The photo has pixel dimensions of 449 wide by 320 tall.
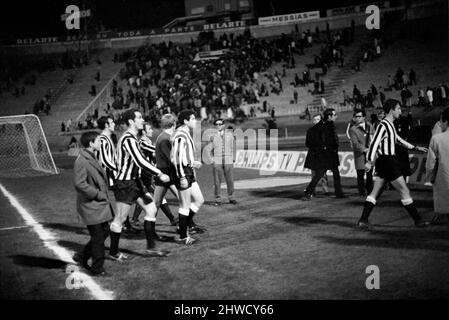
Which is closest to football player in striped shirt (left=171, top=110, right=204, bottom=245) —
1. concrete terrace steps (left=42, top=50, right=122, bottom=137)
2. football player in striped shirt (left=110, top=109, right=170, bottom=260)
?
football player in striped shirt (left=110, top=109, right=170, bottom=260)

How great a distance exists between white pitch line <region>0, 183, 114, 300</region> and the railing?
26416 millimetres

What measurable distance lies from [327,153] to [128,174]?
578 cm

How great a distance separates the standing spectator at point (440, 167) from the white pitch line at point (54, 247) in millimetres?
5282

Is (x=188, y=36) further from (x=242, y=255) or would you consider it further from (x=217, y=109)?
(x=242, y=255)

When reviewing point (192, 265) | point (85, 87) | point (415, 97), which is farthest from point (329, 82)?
point (192, 265)

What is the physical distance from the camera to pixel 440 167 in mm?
7660

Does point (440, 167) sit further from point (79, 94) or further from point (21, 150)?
point (79, 94)

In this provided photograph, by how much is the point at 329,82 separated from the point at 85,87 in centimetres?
2232

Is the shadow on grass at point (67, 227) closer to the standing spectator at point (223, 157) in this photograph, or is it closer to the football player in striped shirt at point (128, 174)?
the football player in striped shirt at point (128, 174)

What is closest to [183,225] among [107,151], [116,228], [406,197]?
[116,228]

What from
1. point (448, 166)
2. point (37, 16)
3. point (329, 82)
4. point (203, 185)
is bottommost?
point (203, 185)
